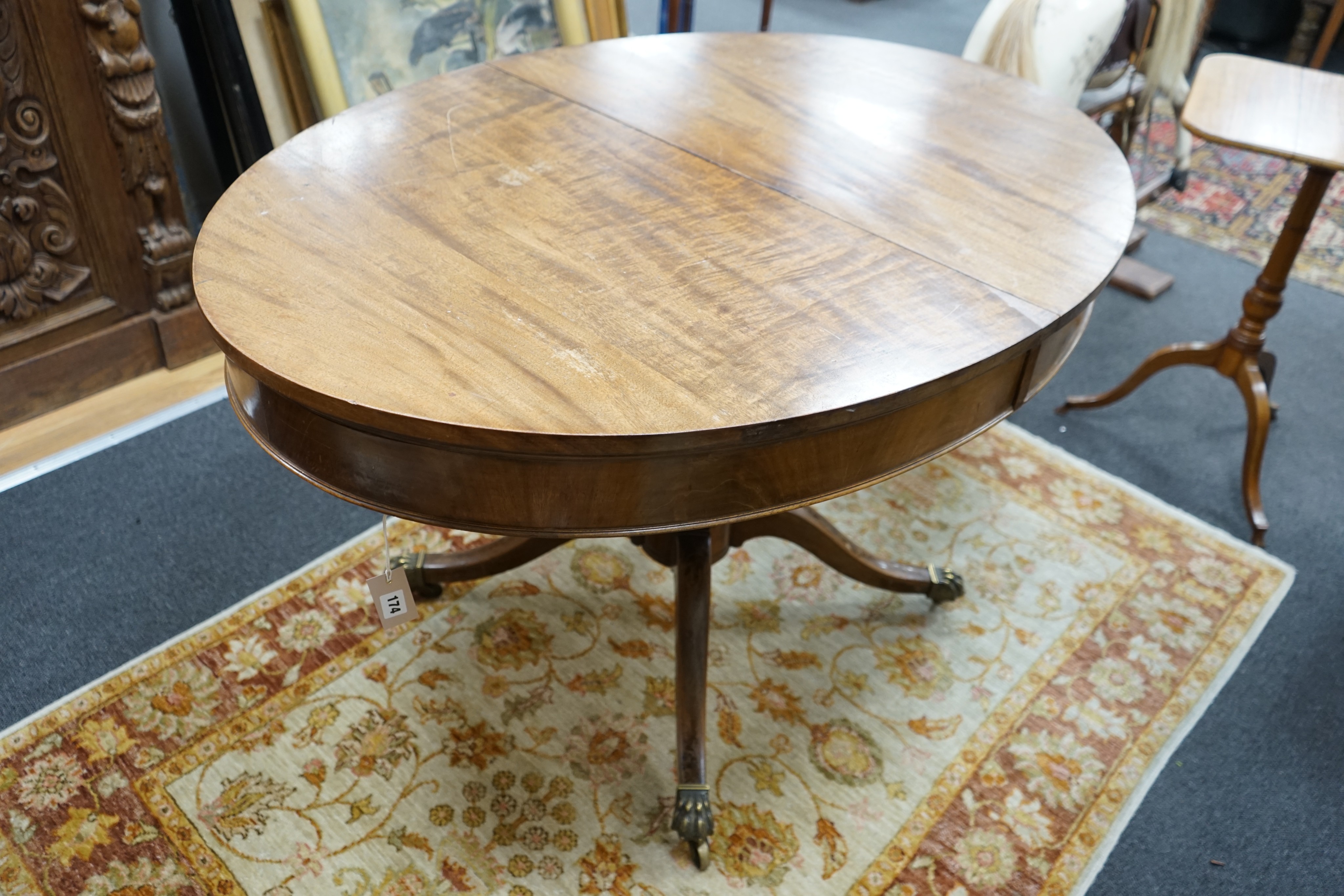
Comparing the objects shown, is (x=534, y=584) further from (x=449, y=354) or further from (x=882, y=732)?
Answer: (x=449, y=354)

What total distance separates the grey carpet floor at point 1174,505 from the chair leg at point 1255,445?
0.03 meters

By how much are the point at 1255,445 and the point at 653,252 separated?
141cm

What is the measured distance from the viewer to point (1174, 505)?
197 cm

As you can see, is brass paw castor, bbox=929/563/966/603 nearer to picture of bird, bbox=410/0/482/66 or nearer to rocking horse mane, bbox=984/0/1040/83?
rocking horse mane, bbox=984/0/1040/83

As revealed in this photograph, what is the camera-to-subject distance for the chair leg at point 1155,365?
79.5 inches

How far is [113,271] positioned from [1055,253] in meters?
1.85

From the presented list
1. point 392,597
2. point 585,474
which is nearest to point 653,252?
point 585,474

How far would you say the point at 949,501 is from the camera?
194 centimetres

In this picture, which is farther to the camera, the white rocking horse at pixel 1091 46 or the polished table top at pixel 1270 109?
the white rocking horse at pixel 1091 46

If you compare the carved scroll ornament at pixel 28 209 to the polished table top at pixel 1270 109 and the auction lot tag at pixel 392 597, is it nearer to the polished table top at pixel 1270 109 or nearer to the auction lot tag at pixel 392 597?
the auction lot tag at pixel 392 597

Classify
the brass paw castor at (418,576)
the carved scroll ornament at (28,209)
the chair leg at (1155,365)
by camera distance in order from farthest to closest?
the chair leg at (1155,365)
the carved scroll ornament at (28,209)
the brass paw castor at (418,576)

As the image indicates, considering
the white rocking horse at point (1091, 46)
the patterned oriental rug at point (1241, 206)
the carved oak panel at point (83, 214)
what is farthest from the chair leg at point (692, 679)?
the patterned oriental rug at point (1241, 206)

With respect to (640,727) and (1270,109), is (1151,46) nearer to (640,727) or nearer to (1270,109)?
(1270,109)

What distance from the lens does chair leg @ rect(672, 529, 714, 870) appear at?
132cm
